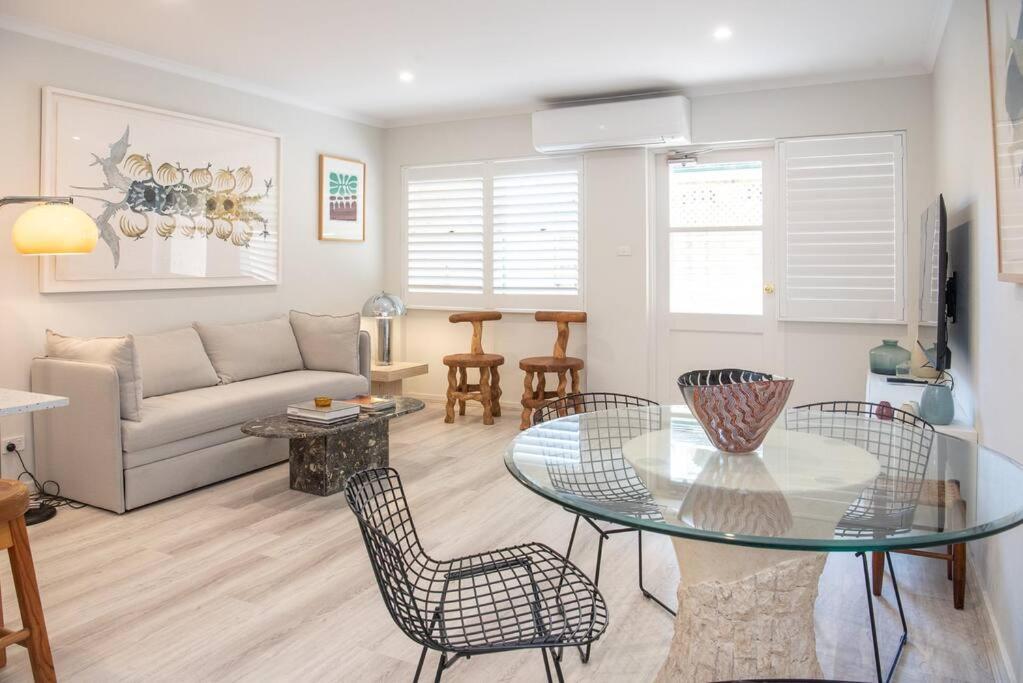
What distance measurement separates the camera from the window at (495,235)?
5.97 m

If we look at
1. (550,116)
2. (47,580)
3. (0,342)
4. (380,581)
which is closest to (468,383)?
(550,116)

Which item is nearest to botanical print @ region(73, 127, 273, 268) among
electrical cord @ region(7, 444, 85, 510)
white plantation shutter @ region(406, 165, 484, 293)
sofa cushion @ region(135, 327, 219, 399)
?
sofa cushion @ region(135, 327, 219, 399)

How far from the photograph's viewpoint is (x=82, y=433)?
3711mm

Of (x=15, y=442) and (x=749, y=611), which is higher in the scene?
(x=15, y=442)

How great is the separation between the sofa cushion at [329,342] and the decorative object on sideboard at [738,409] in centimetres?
368

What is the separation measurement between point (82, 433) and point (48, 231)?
3.34 feet

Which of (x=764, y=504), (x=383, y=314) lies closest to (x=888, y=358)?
(x=764, y=504)

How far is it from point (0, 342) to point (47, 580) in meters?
1.60

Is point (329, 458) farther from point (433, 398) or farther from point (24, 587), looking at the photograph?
point (433, 398)

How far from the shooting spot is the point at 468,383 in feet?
21.0

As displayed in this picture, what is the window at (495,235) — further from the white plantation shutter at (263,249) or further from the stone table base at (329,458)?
the stone table base at (329,458)

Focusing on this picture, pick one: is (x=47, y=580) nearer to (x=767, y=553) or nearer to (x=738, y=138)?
(x=767, y=553)

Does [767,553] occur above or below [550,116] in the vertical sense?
below

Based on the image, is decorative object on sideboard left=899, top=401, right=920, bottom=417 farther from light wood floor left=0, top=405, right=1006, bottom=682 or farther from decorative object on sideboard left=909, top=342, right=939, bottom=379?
decorative object on sideboard left=909, top=342, right=939, bottom=379
